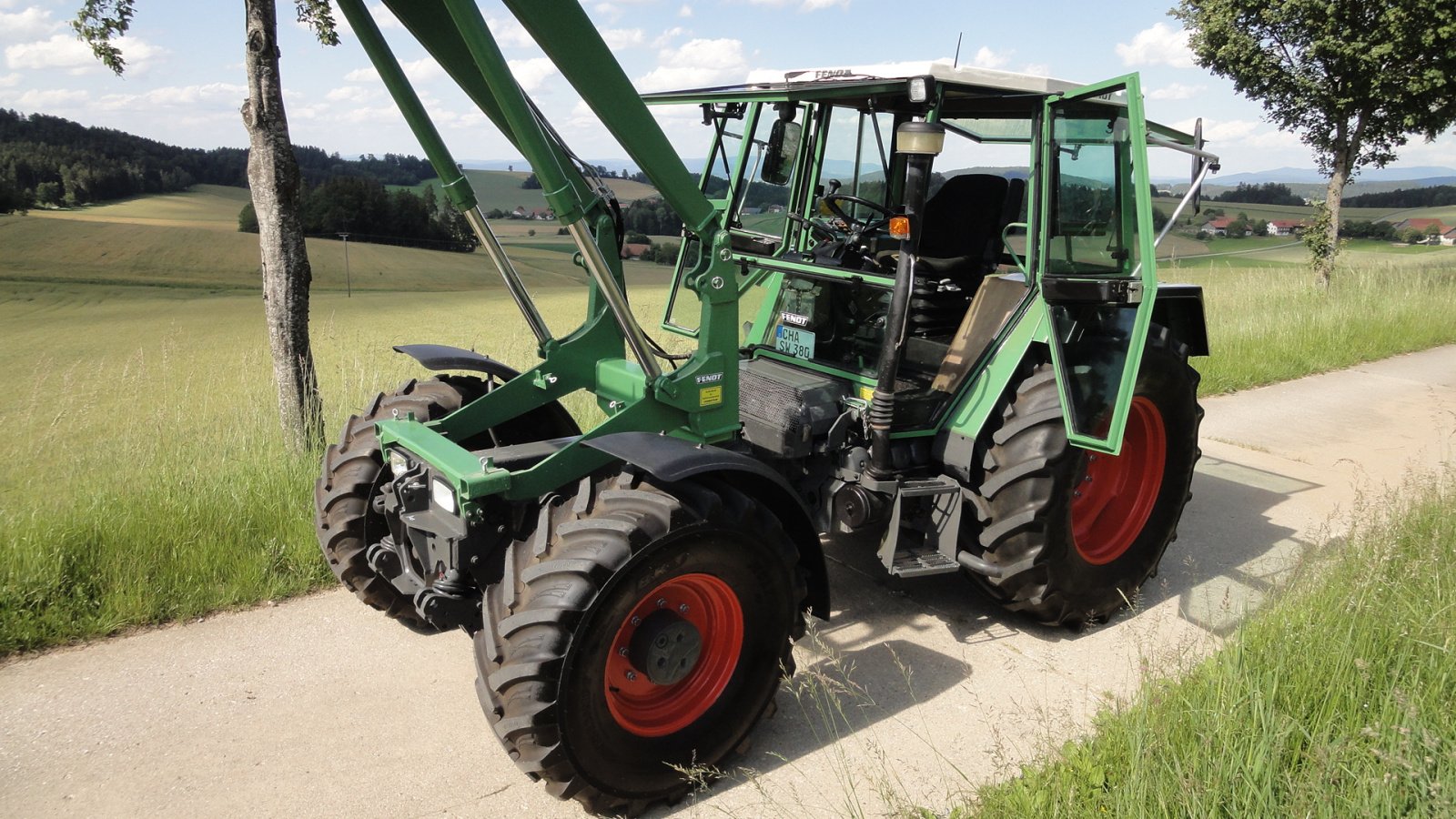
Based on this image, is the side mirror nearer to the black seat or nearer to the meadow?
the black seat

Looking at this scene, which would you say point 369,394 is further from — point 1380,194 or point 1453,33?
point 1380,194

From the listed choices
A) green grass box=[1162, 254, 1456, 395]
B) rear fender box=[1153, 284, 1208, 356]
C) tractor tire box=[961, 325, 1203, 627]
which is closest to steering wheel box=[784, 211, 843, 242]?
tractor tire box=[961, 325, 1203, 627]

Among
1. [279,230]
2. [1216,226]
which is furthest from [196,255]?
[1216,226]

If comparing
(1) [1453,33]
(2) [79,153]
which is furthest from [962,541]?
(2) [79,153]

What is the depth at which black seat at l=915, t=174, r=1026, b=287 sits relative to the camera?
4.59 m

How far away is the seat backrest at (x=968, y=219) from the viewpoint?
464 centimetres

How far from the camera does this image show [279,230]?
5.07 meters

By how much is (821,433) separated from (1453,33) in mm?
12645

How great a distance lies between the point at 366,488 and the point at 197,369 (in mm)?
5399

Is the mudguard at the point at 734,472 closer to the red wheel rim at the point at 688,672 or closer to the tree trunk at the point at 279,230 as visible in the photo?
the red wheel rim at the point at 688,672

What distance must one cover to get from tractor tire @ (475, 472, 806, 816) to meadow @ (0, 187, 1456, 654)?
2.05m

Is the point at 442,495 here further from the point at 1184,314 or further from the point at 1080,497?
the point at 1184,314

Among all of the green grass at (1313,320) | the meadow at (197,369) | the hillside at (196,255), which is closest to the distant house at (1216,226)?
the green grass at (1313,320)

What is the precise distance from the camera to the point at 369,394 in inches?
252
